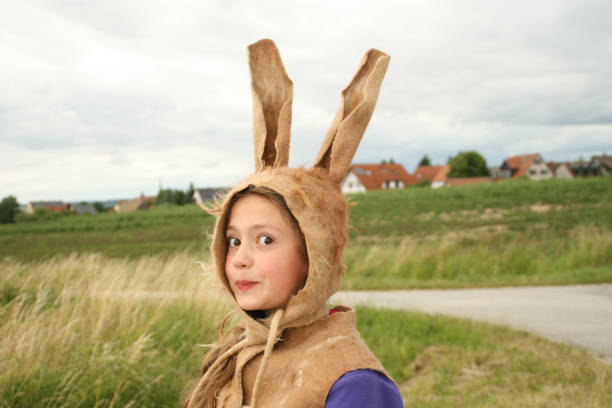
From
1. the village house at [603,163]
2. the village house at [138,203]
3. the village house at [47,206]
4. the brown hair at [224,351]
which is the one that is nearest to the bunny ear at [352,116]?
the brown hair at [224,351]

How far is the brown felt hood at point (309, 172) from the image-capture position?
5.54ft

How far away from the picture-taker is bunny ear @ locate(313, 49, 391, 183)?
188cm

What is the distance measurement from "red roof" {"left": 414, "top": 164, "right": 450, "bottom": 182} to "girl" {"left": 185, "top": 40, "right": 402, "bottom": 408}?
7916 cm

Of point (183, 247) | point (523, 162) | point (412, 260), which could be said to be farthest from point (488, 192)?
point (523, 162)

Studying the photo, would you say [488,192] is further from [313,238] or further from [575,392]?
[313,238]

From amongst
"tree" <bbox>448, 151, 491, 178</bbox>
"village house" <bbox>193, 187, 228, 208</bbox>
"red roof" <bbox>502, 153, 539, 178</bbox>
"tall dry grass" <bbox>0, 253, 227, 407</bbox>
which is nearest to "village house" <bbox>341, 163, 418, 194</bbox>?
"tree" <bbox>448, 151, 491, 178</bbox>

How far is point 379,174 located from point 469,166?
13.3m

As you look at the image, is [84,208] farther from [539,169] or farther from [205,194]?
[539,169]

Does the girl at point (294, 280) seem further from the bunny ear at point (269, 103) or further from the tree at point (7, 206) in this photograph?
the tree at point (7, 206)

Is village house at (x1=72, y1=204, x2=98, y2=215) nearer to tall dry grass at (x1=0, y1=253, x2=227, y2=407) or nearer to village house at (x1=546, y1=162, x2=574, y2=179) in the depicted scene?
tall dry grass at (x1=0, y1=253, x2=227, y2=407)

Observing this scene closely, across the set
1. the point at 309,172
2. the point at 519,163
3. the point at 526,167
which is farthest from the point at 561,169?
the point at 309,172

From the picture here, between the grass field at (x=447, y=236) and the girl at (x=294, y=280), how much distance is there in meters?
0.28

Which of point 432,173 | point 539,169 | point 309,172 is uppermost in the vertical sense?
point 432,173

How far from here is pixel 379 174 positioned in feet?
247
